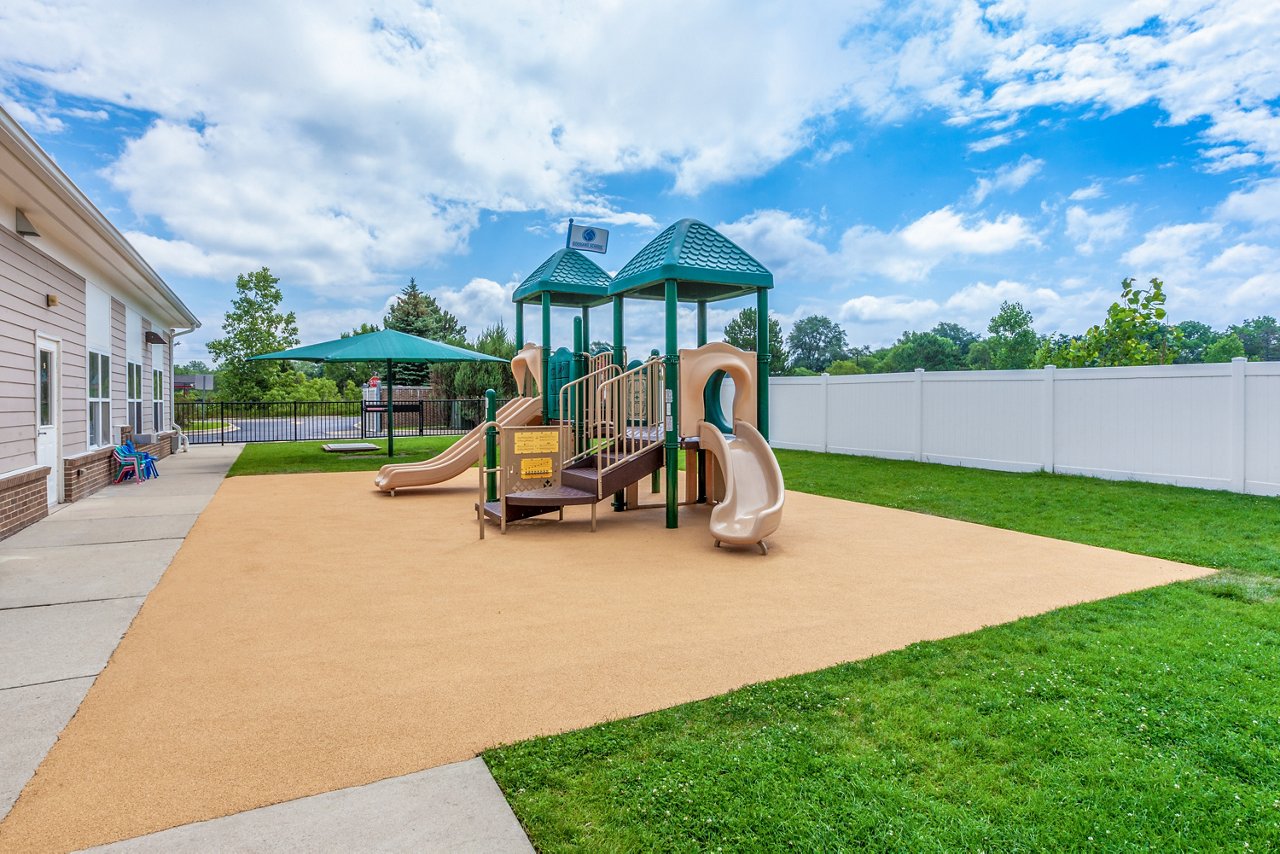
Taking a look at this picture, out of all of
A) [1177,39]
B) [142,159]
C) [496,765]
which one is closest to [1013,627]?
[496,765]

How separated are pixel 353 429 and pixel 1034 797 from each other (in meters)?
28.8

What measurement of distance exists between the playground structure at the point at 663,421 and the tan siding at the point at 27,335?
479 cm

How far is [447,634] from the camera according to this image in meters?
3.89

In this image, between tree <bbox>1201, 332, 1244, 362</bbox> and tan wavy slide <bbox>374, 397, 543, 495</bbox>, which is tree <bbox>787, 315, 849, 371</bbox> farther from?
tan wavy slide <bbox>374, 397, 543, 495</bbox>

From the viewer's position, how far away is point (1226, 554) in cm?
549

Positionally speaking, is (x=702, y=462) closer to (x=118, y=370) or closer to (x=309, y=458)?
(x=309, y=458)

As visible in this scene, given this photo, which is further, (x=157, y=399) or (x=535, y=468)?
(x=157, y=399)

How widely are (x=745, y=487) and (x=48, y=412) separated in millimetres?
8574

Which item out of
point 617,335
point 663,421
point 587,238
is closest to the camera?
point 663,421

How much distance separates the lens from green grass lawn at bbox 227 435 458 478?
512 inches

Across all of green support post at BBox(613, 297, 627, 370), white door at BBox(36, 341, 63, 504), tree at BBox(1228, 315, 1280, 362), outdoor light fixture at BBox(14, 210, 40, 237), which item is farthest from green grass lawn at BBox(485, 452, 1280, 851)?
tree at BBox(1228, 315, 1280, 362)

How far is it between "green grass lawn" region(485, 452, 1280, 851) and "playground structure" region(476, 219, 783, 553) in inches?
→ 118

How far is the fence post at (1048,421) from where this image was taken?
34.8ft

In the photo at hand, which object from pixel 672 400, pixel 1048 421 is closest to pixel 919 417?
pixel 1048 421
